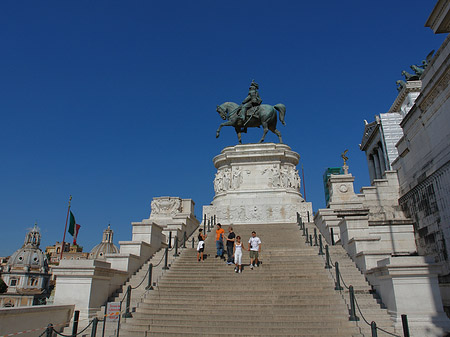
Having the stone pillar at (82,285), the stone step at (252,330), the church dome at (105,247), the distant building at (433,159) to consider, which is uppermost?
the church dome at (105,247)

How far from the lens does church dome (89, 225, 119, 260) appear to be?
101188 mm

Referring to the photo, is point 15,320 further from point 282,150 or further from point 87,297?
point 282,150

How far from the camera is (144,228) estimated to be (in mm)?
16703

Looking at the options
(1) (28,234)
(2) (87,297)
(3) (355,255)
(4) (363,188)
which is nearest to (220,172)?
(4) (363,188)

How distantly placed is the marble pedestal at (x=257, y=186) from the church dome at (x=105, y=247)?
3026 inches

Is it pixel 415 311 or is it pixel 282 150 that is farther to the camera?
pixel 282 150

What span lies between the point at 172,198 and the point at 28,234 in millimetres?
113932

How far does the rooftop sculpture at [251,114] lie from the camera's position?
30781mm

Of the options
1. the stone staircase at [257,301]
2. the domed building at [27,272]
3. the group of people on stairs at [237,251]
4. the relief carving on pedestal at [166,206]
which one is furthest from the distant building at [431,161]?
the domed building at [27,272]

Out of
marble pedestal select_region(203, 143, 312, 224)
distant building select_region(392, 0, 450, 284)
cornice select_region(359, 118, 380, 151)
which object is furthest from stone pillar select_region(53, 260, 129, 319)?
cornice select_region(359, 118, 380, 151)

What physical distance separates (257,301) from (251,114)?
71.4 ft

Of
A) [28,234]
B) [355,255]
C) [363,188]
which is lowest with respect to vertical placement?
[355,255]

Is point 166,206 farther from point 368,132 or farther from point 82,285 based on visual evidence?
point 368,132

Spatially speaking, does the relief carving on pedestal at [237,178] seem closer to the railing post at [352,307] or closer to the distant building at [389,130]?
the railing post at [352,307]
